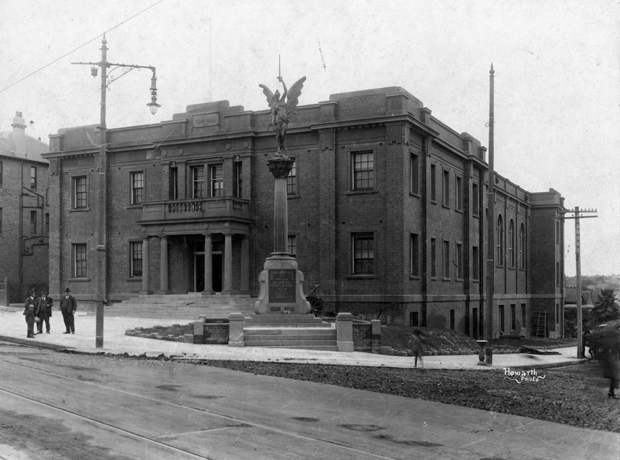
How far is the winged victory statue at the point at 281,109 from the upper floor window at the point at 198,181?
40.2 ft

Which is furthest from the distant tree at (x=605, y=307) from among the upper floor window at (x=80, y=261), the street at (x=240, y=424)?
the upper floor window at (x=80, y=261)

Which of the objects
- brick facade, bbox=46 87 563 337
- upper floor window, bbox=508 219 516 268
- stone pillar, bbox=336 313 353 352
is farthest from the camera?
upper floor window, bbox=508 219 516 268

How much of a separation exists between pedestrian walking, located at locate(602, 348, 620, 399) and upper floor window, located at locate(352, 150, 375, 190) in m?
20.1

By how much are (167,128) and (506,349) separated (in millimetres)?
20964

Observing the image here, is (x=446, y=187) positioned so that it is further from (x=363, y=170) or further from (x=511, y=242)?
(x=511, y=242)

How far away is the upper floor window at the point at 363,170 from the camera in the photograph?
34938mm

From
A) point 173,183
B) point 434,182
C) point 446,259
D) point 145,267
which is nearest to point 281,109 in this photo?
point 434,182

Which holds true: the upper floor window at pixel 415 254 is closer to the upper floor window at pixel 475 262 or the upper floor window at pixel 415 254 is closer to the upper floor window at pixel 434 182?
the upper floor window at pixel 434 182

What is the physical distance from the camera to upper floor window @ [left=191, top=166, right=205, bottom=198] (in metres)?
39.0

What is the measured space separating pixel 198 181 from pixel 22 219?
19.3m

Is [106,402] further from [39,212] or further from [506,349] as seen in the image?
[39,212]

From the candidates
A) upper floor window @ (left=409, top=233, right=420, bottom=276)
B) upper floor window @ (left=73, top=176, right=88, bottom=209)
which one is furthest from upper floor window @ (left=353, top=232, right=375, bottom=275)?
upper floor window @ (left=73, top=176, right=88, bottom=209)

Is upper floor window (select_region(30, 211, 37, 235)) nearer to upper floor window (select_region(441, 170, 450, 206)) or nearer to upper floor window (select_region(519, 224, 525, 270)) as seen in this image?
upper floor window (select_region(441, 170, 450, 206))

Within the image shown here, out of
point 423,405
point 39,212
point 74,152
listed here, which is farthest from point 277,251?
point 39,212
